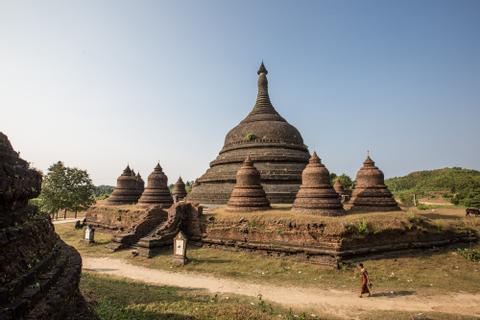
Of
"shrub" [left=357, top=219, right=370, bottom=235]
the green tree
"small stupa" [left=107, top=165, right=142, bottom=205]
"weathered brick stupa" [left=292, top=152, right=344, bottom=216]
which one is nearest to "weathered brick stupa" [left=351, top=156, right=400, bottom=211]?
"weathered brick stupa" [left=292, top=152, right=344, bottom=216]

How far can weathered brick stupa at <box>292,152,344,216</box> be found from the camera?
15195 mm

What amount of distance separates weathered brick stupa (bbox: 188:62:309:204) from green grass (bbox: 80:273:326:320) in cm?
1297

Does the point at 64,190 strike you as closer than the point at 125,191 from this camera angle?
No

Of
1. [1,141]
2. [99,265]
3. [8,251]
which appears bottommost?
[99,265]

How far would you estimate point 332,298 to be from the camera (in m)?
9.27

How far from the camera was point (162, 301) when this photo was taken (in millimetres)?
8133

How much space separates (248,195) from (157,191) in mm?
9650

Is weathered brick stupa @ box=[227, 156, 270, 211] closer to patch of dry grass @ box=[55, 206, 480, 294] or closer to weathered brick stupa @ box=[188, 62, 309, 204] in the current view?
patch of dry grass @ box=[55, 206, 480, 294]

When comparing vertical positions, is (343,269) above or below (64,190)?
below

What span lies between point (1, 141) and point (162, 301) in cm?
602

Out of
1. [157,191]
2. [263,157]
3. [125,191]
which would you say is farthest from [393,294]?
[125,191]

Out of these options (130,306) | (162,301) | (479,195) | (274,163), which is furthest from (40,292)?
(479,195)

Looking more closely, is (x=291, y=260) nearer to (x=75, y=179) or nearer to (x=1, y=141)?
(x=1, y=141)

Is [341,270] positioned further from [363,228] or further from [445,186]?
[445,186]
